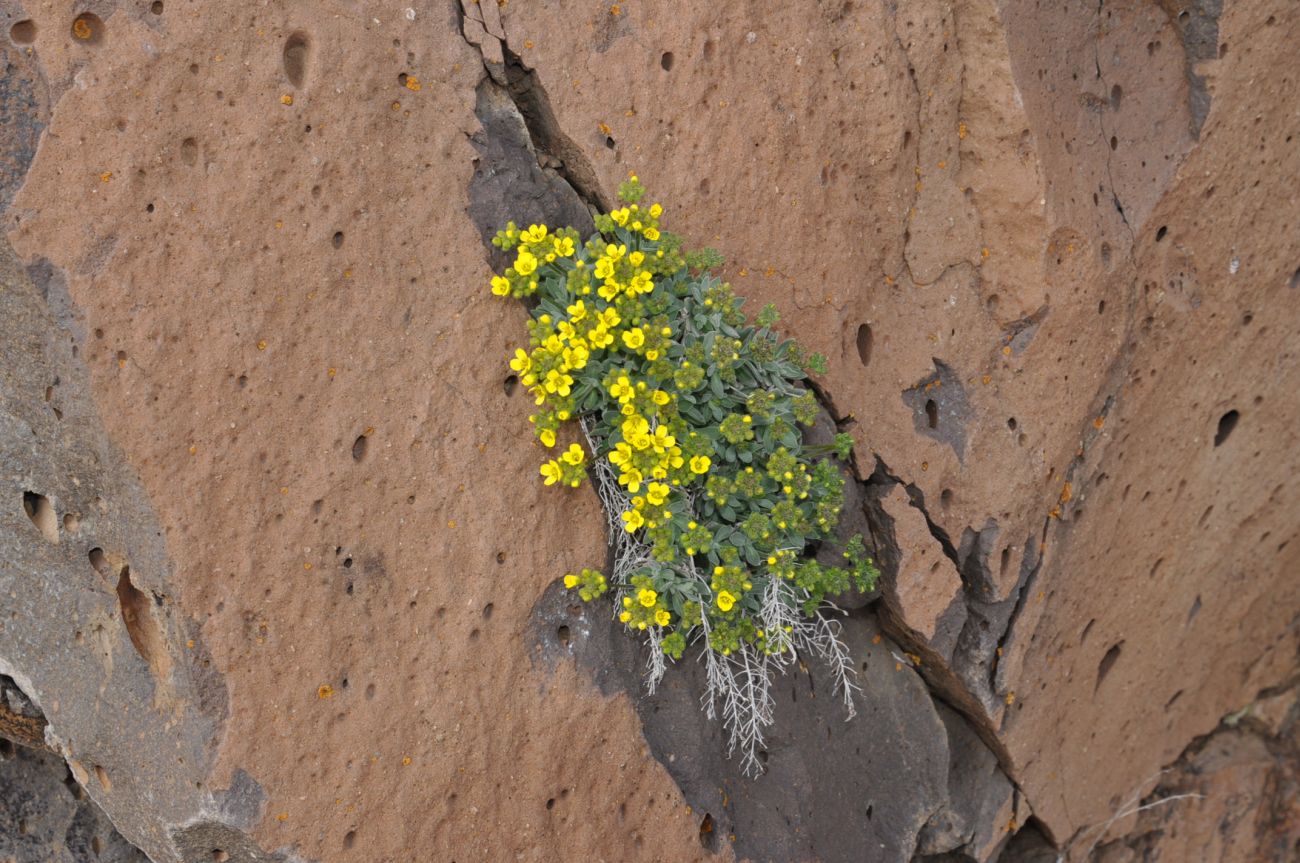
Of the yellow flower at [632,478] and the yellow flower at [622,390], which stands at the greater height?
the yellow flower at [622,390]

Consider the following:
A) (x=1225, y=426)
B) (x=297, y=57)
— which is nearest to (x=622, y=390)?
(x=297, y=57)

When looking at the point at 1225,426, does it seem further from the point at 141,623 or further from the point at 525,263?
the point at 141,623

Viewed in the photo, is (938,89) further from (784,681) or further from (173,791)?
(173,791)

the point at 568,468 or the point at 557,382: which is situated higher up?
the point at 557,382

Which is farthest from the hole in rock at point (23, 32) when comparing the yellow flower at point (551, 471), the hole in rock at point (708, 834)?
the hole in rock at point (708, 834)

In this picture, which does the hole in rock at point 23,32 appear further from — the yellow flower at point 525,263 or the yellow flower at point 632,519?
the yellow flower at point 632,519

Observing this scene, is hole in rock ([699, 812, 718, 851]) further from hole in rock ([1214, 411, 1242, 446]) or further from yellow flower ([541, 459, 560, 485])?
hole in rock ([1214, 411, 1242, 446])

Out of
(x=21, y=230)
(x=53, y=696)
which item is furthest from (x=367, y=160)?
(x=53, y=696)
